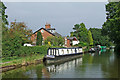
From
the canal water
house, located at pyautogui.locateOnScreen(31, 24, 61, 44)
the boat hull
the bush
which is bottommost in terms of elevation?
the canal water

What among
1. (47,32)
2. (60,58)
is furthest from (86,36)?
(60,58)

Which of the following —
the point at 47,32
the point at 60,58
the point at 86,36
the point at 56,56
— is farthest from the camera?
the point at 86,36

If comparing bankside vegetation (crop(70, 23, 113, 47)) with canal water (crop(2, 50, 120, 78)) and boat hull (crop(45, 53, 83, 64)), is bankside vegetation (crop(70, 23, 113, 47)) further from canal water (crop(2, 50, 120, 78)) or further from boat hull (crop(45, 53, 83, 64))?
canal water (crop(2, 50, 120, 78))

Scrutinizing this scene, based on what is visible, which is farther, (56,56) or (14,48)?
(56,56)

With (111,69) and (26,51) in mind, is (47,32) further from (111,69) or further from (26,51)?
(111,69)

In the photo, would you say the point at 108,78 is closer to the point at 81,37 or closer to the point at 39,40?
the point at 39,40

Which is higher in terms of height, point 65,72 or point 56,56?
point 56,56

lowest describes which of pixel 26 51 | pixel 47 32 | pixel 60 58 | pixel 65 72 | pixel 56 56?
pixel 65 72

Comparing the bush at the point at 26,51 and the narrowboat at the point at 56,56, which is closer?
the bush at the point at 26,51

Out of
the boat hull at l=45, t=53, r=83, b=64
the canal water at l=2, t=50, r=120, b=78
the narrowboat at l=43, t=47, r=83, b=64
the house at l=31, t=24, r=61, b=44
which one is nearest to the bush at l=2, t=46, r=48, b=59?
the narrowboat at l=43, t=47, r=83, b=64

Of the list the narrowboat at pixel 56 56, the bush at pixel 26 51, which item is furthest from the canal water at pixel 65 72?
the bush at pixel 26 51

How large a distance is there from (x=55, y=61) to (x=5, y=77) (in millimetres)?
11959

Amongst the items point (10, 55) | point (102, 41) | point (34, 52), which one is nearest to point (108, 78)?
point (10, 55)

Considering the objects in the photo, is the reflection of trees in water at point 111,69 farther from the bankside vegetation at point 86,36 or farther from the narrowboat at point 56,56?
the bankside vegetation at point 86,36
